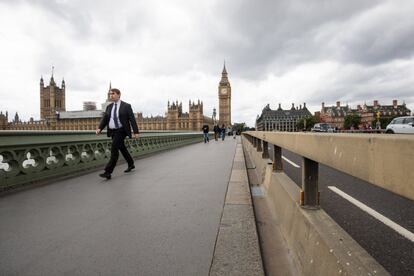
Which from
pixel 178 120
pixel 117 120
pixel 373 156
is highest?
pixel 178 120

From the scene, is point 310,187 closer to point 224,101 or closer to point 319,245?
point 319,245

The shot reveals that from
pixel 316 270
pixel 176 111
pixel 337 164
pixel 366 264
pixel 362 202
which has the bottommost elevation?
pixel 362 202

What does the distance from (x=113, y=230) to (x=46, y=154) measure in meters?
3.98

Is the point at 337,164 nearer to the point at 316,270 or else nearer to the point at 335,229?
the point at 335,229

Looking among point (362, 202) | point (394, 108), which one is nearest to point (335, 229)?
point (362, 202)

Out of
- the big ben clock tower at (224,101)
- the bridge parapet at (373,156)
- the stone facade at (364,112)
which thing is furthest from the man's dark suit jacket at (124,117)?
the big ben clock tower at (224,101)

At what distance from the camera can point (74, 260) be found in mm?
2314

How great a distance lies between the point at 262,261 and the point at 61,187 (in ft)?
15.0

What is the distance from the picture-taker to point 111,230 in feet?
9.75

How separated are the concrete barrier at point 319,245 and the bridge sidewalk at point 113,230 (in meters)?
0.68

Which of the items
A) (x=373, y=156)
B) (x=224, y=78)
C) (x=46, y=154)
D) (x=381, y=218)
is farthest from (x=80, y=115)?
(x=373, y=156)

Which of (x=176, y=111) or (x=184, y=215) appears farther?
(x=176, y=111)

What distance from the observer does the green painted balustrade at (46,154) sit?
500 cm

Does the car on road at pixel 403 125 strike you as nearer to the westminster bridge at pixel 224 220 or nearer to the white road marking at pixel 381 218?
the westminster bridge at pixel 224 220
